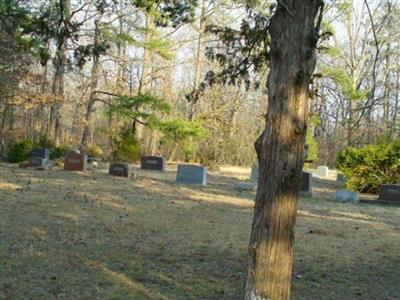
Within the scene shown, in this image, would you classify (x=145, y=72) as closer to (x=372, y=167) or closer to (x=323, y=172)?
(x=323, y=172)

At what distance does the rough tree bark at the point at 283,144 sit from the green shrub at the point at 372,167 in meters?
14.5

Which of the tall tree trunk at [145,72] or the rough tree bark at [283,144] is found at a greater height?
the tall tree trunk at [145,72]

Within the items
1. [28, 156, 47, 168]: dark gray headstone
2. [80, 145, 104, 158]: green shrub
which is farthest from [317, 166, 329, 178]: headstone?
[28, 156, 47, 168]: dark gray headstone

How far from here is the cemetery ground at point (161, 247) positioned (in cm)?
495

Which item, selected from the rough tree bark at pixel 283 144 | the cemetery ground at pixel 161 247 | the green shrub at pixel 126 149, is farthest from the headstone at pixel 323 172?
the rough tree bark at pixel 283 144

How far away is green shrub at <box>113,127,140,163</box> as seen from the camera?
82.0 ft

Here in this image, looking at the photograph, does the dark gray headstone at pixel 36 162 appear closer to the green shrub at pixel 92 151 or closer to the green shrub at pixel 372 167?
the green shrub at pixel 92 151

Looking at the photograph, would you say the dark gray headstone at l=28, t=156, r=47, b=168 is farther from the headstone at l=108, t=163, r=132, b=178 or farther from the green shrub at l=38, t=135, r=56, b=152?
the green shrub at l=38, t=135, r=56, b=152

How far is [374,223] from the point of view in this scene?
1049cm

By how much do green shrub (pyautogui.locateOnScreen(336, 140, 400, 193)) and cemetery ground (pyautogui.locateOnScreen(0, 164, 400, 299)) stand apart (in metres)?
4.92

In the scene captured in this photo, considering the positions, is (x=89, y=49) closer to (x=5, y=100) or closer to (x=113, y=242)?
(x=113, y=242)

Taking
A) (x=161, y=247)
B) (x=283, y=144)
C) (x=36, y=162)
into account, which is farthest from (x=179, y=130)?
(x=283, y=144)

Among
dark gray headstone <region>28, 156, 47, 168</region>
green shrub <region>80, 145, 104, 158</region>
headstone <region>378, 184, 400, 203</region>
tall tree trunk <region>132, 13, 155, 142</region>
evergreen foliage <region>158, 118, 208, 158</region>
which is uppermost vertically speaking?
tall tree trunk <region>132, 13, 155, 142</region>

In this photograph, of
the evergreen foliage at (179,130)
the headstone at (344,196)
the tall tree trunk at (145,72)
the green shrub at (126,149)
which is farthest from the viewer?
the tall tree trunk at (145,72)
